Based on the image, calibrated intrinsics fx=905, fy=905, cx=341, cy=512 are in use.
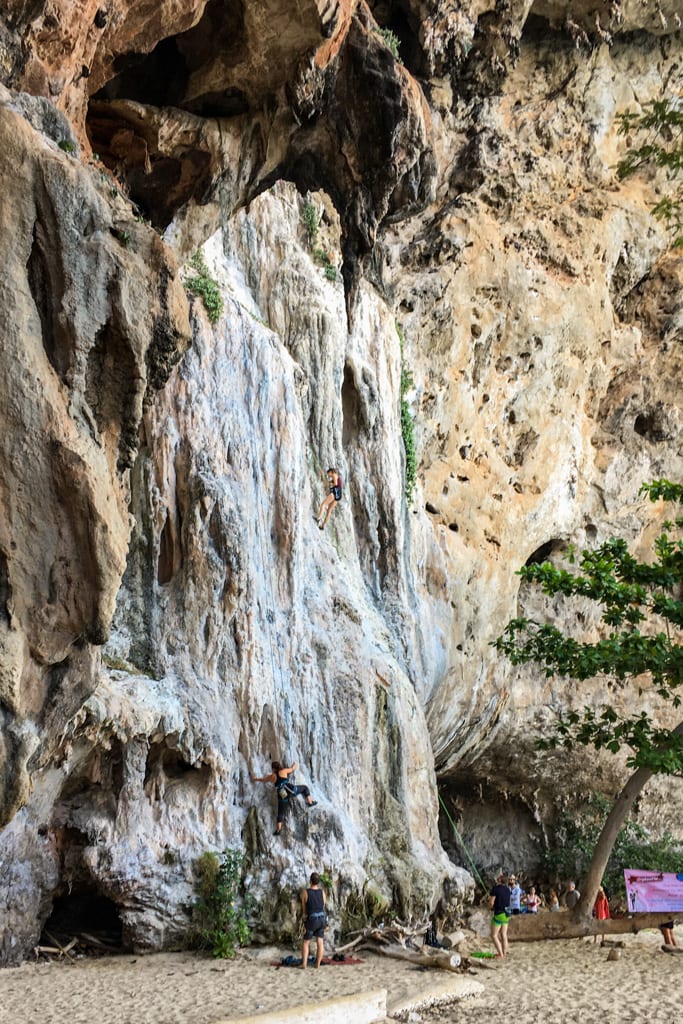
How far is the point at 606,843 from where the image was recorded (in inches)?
586

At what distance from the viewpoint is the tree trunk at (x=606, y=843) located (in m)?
14.6

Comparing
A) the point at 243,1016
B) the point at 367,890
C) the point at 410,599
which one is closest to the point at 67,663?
the point at 243,1016

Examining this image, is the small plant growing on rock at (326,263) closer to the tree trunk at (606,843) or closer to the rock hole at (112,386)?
the tree trunk at (606,843)

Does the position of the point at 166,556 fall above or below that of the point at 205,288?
below

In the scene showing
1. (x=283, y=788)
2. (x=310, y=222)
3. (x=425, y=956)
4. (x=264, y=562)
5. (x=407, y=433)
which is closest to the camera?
(x=425, y=956)

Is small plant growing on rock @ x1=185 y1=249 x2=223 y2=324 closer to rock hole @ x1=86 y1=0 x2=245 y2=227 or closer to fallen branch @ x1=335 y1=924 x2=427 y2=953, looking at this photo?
rock hole @ x1=86 y1=0 x2=245 y2=227

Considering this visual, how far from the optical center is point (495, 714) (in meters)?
23.0

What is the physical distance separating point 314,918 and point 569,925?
19.3 feet

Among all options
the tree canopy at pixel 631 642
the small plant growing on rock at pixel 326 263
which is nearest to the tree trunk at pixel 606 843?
the tree canopy at pixel 631 642

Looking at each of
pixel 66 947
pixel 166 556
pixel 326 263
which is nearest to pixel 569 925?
pixel 66 947

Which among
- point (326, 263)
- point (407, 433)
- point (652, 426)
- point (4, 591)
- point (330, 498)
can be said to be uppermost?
point (326, 263)

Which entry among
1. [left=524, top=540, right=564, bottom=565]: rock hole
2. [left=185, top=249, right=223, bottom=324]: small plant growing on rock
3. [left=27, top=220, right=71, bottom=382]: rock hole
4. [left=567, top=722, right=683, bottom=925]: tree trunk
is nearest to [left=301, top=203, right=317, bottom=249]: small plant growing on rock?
[left=185, top=249, right=223, bottom=324]: small plant growing on rock

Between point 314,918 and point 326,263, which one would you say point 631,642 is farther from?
point 326,263

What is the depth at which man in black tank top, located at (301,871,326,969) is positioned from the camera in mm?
11258
